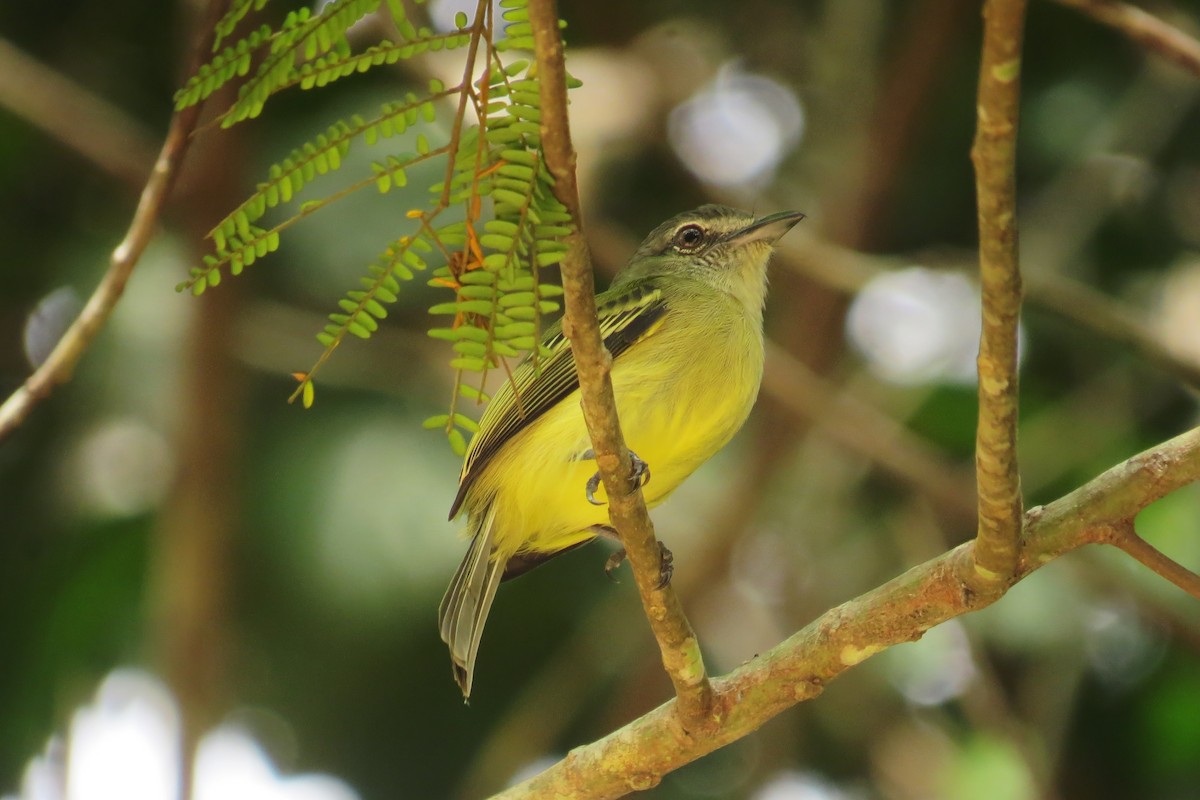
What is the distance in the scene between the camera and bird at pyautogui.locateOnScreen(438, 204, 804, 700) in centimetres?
371

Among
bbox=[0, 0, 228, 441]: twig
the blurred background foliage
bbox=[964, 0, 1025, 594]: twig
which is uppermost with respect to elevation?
A: bbox=[0, 0, 228, 441]: twig

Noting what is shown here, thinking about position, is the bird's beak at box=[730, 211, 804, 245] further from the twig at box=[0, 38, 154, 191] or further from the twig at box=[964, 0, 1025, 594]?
the twig at box=[0, 38, 154, 191]

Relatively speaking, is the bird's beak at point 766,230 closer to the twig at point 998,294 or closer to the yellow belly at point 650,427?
the yellow belly at point 650,427

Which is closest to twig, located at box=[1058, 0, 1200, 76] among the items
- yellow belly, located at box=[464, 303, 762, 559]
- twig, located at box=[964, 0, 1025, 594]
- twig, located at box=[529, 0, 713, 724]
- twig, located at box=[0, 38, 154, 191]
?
yellow belly, located at box=[464, 303, 762, 559]

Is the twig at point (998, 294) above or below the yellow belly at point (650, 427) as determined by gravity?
above

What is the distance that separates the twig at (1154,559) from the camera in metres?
2.33

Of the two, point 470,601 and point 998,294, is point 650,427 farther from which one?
point 998,294

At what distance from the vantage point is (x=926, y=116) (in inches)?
229

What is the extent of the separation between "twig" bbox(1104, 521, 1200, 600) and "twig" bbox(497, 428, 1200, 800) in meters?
0.02

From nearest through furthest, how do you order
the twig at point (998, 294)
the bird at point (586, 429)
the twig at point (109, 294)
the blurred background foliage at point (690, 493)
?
the twig at point (998, 294)
the twig at point (109, 294)
the bird at point (586, 429)
the blurred background foliage at point (690, 493)

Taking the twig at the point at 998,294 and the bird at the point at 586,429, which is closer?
the twig at the point at 998,294

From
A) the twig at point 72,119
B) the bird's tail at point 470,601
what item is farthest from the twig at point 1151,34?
the twig at point 72,119

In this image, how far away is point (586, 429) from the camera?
3.49 m

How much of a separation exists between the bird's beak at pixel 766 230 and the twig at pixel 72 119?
2.26 m
